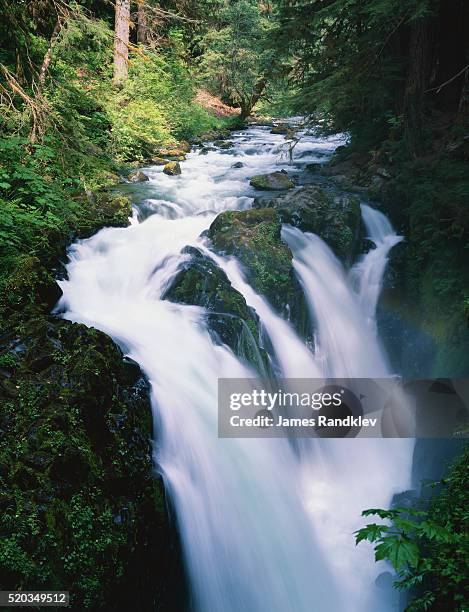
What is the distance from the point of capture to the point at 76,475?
11.6 feet

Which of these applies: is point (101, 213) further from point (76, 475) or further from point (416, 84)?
point (416, 84)

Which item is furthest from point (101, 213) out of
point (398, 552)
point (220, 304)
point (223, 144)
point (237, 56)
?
point (237, 56)

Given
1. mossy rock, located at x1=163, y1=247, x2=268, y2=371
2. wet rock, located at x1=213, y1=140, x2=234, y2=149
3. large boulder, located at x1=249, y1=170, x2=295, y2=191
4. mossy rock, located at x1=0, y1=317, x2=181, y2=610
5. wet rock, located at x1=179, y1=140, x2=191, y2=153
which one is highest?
wet rock, located at x1=213, y1=140, x2=234, y2=149

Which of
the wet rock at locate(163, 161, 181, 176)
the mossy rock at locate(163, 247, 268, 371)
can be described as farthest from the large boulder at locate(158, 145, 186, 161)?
the mossy rock at locate(163, 247, 268, 371)

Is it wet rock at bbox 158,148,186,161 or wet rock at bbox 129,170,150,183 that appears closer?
wet rock at bbox 129,170,150,183

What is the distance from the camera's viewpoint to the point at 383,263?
367 inches

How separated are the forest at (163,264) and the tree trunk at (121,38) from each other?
97 millimetres

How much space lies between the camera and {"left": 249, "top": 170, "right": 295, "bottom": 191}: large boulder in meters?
11.5

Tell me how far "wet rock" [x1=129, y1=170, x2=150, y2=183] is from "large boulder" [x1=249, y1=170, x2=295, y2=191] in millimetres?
2789

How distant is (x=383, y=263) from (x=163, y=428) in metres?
6.27

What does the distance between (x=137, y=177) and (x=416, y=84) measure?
22.9ft

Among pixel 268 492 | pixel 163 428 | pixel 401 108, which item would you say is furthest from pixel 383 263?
pixel 163 428

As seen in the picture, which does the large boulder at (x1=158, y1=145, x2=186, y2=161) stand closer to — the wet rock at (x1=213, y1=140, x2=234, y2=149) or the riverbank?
the wet rock at (x1=213, y1=140, x2=234, y2=149)

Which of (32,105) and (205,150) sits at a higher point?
(205,150)
